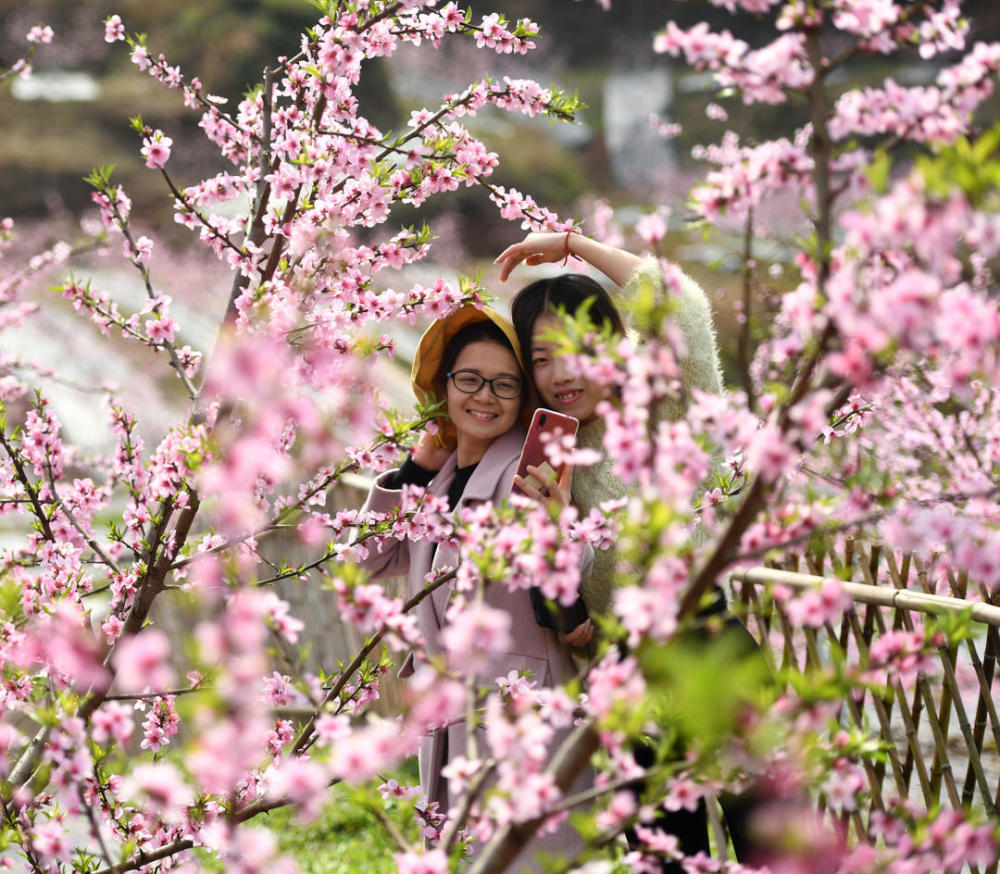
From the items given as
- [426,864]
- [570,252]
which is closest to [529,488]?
[570,252]

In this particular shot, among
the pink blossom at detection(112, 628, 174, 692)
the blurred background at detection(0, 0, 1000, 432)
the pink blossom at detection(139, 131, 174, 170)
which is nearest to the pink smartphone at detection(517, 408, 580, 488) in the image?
the pink blossom at detection(139, 131, 174, 170)

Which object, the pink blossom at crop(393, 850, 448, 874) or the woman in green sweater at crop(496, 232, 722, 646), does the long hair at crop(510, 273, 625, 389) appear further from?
the pink blossom at crop(393, 850, 448, 874)

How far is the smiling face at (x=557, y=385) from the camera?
7.07 ft

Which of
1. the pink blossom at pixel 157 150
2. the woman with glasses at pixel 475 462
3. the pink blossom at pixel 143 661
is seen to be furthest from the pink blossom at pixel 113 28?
the pink blossom at pixel 143 661

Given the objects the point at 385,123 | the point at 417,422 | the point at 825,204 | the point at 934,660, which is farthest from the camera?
the point at 385,123

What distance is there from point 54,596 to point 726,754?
1391 mm

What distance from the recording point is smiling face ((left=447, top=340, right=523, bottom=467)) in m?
2.14

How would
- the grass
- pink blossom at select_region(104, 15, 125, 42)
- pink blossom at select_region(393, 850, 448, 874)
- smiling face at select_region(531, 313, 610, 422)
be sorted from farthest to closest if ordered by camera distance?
1. the grass
2. pink blossom at select_region(104, 15, 125, 42)
3. smiling face at select_region(531, 313, 610, 422)
4. pink blossom at select_region(393, 850, 448, 874)

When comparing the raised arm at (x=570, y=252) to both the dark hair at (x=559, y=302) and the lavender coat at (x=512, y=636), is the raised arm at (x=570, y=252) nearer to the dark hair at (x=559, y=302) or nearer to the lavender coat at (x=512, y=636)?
the dark hair at (x=559, y=302)

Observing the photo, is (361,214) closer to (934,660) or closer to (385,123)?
(934,660)

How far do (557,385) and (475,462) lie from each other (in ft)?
0.95

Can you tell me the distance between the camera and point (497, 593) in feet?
6.82

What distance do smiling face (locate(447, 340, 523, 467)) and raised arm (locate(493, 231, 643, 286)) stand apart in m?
0.21

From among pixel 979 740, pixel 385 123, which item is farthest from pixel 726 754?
pixel 385 123
